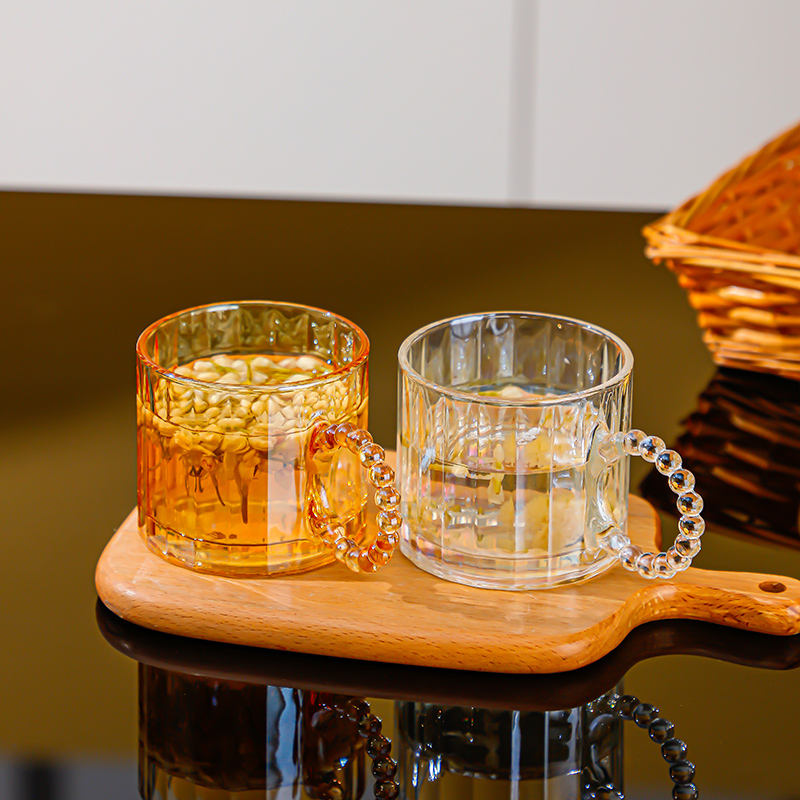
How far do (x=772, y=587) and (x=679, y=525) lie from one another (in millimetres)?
79

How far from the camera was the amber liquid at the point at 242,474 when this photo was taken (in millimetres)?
745

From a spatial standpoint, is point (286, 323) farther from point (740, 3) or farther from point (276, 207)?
point (740, 3)

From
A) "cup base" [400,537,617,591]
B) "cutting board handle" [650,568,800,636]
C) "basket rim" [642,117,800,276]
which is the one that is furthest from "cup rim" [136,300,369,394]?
"basket rim" [642,117,800,276]

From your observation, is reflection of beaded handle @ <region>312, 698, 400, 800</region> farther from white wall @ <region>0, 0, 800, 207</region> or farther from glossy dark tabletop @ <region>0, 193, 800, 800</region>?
white wall @ <region>0, 0, 800, 207</region>

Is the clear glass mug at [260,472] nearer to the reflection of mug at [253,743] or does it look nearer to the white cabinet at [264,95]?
the reflection of mug at [253,743]

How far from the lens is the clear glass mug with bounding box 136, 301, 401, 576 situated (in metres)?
0.74

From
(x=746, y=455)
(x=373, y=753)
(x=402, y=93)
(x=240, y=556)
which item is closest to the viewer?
(x=373, y=753)

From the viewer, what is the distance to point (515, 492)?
73cm

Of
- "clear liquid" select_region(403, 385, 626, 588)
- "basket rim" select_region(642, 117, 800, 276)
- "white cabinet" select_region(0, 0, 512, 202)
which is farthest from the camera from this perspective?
"white cabinet" select_region(0, 0, 512, 202)

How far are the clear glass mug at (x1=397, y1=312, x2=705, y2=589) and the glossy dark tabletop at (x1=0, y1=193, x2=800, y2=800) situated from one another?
0.06 metres

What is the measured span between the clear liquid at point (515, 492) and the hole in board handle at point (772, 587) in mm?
95

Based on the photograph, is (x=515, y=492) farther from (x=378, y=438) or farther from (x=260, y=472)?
(x=378, y=438)

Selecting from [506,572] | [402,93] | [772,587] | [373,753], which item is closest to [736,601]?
[772,587]

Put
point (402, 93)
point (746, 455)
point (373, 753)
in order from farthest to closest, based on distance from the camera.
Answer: point (402, 93) → point (746, 455) → point (373, 753)
